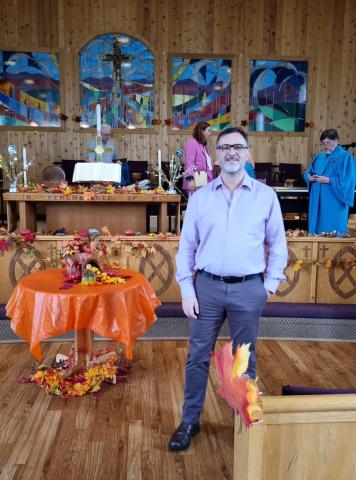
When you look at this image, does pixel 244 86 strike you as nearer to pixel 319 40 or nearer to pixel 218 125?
pixel 218 125

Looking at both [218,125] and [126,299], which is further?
[218,125]

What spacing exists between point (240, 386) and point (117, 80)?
847 centimetres

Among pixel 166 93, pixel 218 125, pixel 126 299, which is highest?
pixel 166 93

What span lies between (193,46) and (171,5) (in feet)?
2.86

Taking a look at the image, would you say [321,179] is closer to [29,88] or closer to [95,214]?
[95,214]

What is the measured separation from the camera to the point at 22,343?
3.61 m

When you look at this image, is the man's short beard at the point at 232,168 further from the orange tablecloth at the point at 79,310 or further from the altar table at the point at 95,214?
the altar table at the point at 95,214

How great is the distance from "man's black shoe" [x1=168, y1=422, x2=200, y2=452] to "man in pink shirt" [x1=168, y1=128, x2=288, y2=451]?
0.30 m

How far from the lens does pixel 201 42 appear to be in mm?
8812

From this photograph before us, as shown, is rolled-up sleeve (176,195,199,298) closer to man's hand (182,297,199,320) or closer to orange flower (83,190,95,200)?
man's hand (182,297,199,320)

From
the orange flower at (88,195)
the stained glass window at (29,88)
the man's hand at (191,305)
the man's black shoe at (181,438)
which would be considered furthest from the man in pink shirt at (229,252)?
the stained glass window at (29,88)

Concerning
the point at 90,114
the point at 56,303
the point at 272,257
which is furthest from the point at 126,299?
the point at 90,114

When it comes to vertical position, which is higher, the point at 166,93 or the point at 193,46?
the point at 193,46

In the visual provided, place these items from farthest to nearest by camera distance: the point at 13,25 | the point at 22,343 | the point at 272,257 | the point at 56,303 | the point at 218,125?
1. the point at 218,125
2. the point at 13,25
3. the point at 22,343
4. the point at 56,303
5. the point at 272,257
